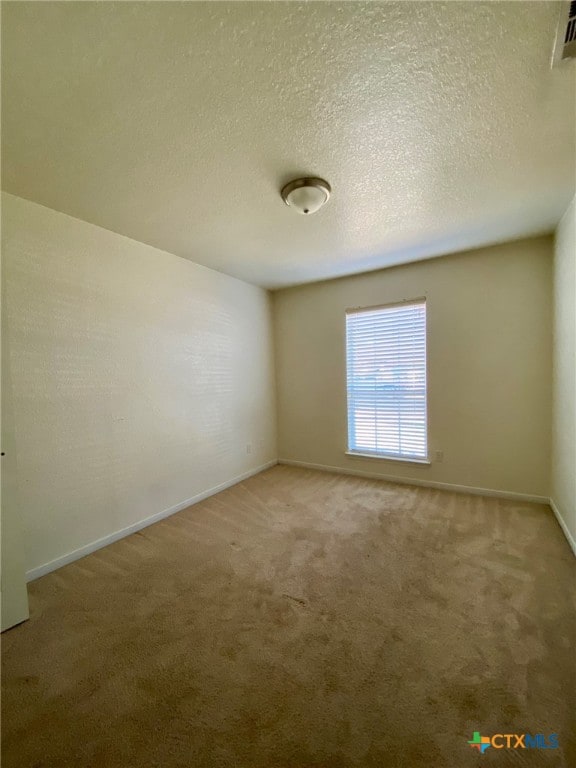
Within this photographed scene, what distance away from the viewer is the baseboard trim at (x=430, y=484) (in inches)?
112

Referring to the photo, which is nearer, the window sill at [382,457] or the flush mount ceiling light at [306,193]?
the flush mount ceiling light at [306,193]

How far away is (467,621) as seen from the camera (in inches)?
60.3

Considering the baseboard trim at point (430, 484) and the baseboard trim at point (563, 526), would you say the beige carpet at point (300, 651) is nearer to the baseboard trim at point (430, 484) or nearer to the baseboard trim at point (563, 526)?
the baseboard trim at point (563, 526)

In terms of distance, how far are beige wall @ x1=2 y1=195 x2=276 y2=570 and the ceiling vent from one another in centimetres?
274

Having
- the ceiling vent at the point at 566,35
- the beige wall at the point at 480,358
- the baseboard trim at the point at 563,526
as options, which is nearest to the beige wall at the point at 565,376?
the baseboard trim at the point at 563,526

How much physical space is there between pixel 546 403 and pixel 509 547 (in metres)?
1.42

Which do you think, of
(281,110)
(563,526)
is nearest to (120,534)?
(281,110)

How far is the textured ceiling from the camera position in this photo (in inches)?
39.1

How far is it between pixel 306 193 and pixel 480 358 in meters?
2.35

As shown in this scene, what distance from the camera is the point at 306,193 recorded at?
181 centimetres

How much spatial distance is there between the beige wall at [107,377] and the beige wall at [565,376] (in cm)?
306

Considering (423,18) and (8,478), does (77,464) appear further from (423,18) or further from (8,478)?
(423,18)

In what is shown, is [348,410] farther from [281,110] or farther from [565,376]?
[281,110]

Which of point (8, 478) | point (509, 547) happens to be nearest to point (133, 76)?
point (8, 478)
